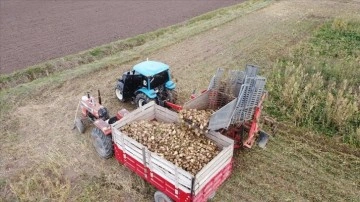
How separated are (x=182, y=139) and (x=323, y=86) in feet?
22.4

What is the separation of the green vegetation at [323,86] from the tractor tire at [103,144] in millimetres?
5046

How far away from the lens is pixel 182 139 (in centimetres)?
762

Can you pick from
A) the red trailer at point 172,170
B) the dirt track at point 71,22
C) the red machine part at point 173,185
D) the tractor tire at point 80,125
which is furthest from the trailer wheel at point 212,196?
the dirt track at point 71,22

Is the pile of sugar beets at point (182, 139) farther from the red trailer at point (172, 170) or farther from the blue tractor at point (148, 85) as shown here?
the blue tractor at point (148, 85)

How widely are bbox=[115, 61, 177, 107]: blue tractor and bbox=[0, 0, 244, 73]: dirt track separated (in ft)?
20.4

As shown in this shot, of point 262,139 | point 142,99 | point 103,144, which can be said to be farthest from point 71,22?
point 262,139

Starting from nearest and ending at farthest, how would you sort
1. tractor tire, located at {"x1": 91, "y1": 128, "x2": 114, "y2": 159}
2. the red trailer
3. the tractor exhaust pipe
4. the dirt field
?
1. the red trailer
2. the dirt field
3. tractor tire, located at {"x1": 91, "y1": 128, "x2": 114, "y2": 159}
4. the tractor exhaust pipe

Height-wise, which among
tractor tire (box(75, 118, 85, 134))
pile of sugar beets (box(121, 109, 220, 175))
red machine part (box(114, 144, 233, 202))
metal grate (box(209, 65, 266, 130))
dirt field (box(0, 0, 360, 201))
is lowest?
dirt field (box(0, 0, 360, 201))

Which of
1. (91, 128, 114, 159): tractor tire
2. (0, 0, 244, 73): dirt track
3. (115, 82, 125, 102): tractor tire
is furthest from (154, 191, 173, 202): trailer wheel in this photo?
(0, 0, 244, 73): dirt track

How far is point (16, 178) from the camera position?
8.40 metres

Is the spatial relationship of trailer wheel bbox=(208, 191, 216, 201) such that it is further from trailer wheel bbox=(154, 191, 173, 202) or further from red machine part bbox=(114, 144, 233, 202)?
trailer wheel bbox=(154, 191, 173, 202)

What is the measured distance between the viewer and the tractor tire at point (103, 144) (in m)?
8.62

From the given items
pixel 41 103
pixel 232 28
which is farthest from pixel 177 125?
pixel 232 28

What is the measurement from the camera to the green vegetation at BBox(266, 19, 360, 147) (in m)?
9.86
